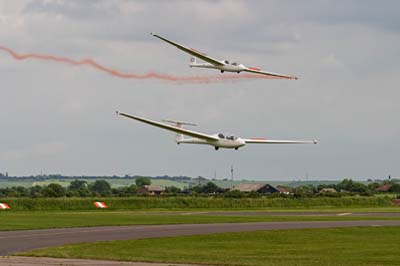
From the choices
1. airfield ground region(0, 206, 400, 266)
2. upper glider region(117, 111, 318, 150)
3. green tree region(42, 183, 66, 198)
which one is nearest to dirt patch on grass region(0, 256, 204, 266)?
airfield ground region(0, 206, 400, 266)

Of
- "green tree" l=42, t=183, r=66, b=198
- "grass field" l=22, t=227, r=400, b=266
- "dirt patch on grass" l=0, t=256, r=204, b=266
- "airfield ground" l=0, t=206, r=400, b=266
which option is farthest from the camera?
"green tree" l=42, t=183, r=66, b=198

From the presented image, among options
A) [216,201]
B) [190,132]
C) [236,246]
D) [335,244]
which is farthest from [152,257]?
[216,201]

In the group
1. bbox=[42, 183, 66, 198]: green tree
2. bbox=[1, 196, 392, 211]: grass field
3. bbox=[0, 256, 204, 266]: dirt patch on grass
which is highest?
bbox=[42, 183, 66, 198]: green tree

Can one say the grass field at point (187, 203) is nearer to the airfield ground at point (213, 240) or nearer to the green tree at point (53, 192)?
the green tree at point (53, 192)

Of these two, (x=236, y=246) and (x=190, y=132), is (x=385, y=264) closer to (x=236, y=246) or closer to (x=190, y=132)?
(x=236, y=246)

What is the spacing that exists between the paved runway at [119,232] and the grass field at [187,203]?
46.5m

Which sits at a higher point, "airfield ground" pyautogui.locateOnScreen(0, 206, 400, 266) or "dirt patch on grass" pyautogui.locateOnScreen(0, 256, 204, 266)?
"airfield ground" pyautogui.locateOnScreen(0, 206, 400, 266)

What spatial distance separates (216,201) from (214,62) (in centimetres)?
4923

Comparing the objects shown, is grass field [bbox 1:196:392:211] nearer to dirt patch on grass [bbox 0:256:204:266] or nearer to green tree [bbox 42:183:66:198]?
green tree [bbox 42:183:66:198]

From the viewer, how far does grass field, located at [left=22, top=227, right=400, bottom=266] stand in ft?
155

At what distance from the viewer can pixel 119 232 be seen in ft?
221

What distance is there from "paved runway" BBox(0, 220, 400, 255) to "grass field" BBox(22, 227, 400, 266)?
2.56 metres

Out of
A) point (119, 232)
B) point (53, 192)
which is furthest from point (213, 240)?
point (53, 192)

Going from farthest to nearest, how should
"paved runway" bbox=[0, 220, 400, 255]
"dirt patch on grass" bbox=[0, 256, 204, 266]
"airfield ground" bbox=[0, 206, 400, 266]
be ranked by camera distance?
"paved runway" bbox=[0, 220, 400, 255] < "airfield ground" bbox=[0, 206, 400, 266] < "dirt patch on grass" bbox=[0, 256, 204, 266]
